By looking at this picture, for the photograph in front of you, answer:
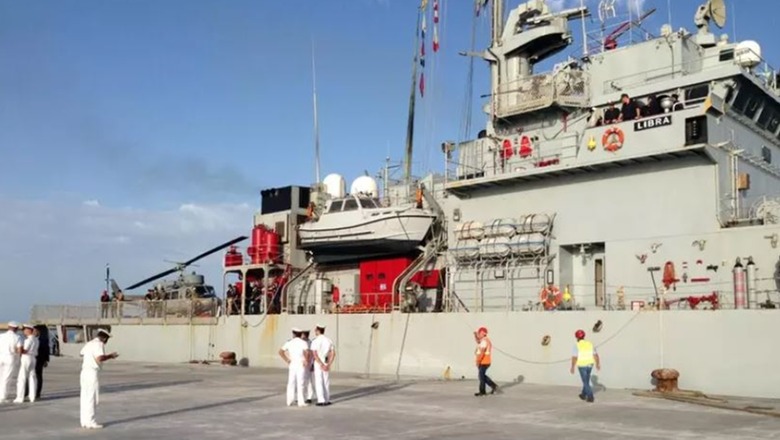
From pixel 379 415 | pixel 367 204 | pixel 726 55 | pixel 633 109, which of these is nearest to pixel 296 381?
pixel 379 415

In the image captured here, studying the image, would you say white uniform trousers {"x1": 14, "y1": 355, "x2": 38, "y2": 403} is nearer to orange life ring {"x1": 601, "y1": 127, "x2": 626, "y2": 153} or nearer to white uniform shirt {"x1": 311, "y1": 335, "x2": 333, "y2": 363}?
white uniform shirt {"x1": 311, "y1": 335, "x2": 333, "y2": 363}

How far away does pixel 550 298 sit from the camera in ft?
61.1

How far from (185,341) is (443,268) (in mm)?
11482

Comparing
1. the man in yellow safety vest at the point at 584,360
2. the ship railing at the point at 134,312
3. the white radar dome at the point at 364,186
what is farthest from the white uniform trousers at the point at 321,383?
the ship railing at the point at 134,312

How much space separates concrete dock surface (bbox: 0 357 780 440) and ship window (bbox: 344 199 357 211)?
6974 millimetres

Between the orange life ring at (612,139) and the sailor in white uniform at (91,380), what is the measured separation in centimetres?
1226

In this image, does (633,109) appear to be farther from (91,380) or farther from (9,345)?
(9,345)

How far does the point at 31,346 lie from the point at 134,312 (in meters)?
18.1

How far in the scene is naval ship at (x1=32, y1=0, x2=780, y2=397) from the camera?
1656cm

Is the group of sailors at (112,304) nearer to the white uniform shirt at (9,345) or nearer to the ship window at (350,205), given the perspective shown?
the ship window at (350,205)

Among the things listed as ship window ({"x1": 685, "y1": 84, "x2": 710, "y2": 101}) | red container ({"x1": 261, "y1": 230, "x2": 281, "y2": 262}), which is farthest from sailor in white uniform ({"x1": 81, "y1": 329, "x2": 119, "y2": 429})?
red container ({"x1": 261, "y1": 230, "x2": 281, "y2": 262})

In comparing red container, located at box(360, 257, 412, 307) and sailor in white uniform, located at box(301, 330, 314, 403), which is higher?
red container, located at box(360, 257, 412, 307)

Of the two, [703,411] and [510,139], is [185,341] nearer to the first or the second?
[510,139]

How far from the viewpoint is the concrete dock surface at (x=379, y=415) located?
1035cm
